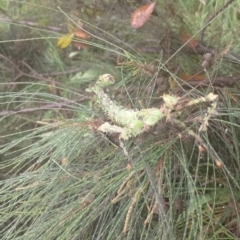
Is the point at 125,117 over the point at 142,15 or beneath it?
over

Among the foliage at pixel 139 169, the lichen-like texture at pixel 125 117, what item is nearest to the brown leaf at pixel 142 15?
the foliage at pixel 139 169

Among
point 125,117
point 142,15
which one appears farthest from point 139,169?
point 142,15

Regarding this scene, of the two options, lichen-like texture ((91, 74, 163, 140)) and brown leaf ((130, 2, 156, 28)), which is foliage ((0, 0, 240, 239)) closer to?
lichen-like texture ((91, 74, 163, 140))

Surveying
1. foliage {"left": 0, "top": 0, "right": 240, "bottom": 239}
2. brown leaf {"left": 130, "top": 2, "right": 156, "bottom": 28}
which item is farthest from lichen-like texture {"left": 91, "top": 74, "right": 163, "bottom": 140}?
brown leaf {"left": 130, "top": 2, "right": 156, "bottom": 28}

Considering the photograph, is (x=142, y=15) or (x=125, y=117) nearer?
(x=125, y=117)

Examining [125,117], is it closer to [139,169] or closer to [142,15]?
[139,169]

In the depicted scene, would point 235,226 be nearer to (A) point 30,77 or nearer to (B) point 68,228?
(B) point 68,228

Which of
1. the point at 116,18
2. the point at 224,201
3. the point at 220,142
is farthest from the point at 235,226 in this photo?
the point at 116,18

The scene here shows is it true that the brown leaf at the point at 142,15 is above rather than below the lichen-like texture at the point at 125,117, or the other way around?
below

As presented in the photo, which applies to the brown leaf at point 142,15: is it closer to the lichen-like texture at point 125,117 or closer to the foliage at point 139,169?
the foliage at point 139,169
